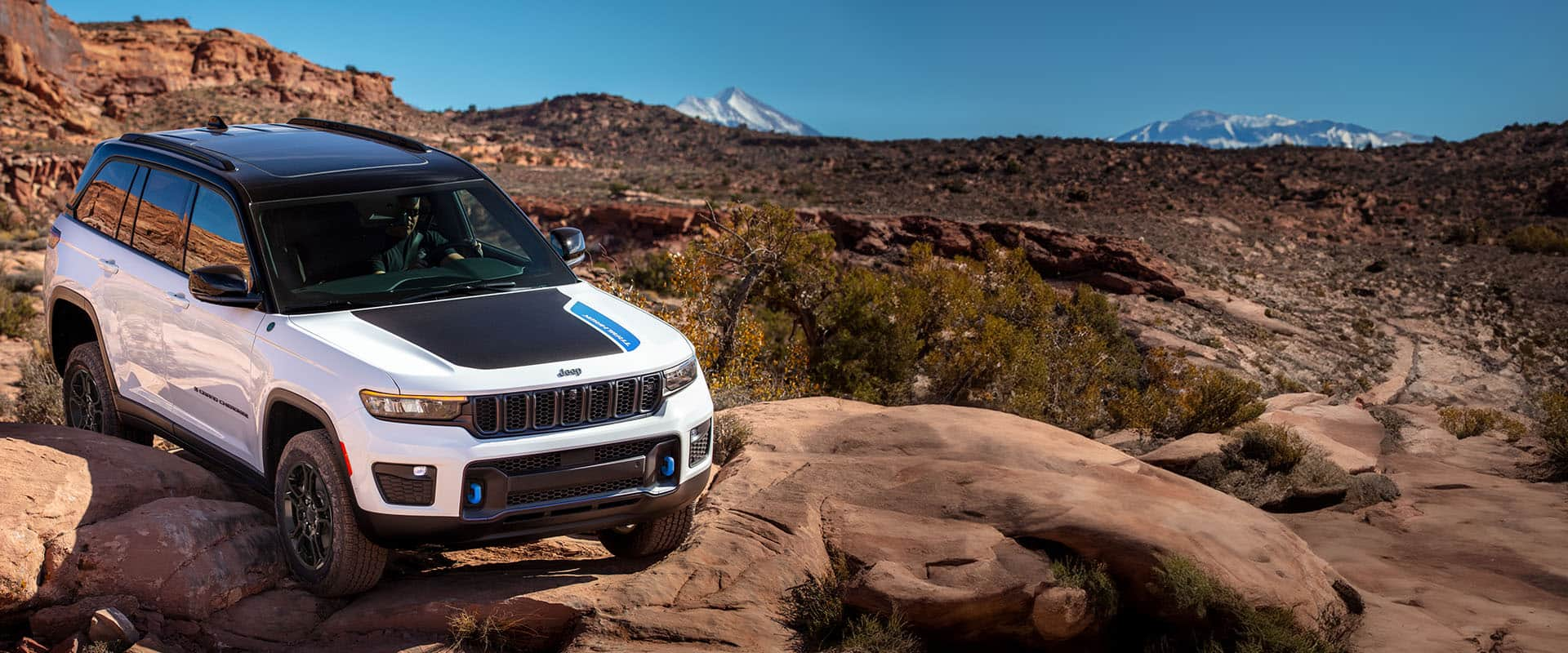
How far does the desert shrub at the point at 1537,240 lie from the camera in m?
39.2

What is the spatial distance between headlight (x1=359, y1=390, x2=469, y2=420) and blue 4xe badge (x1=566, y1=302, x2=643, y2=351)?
0.86m

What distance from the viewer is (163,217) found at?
241 inches

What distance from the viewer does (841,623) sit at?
213 inches

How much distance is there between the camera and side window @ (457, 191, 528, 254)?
630cm

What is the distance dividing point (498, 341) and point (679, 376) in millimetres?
914

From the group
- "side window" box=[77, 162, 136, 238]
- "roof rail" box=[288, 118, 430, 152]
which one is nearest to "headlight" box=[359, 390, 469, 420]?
"roof rail" box=[288, 118, 430, 152]

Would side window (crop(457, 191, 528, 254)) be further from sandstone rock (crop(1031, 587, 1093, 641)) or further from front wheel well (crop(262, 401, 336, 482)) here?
sandstone rock (crop(1031, 587, 1093, 641))

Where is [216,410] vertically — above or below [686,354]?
below

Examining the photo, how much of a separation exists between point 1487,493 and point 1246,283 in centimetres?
2469

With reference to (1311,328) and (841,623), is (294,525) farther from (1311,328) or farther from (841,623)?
(1311,328)

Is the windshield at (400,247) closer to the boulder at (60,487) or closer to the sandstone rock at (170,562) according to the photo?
the sandstone rock at (170,562)

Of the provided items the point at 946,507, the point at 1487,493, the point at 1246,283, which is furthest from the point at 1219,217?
the point at 946,507

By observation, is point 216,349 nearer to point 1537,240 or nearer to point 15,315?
point 15,315

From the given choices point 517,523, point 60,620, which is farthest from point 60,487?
point 517,523
